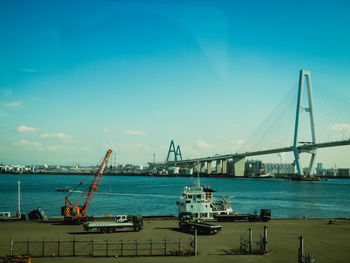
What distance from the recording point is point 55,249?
23016 mm

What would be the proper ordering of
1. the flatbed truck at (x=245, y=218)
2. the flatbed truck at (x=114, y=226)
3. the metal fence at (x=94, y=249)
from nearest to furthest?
the metal fence at (x=94, y=249) → the flatbed truck at (x=114, y=226) → the flatbed truck at (x=245, y=218)

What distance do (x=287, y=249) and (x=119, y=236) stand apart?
12.4 metres

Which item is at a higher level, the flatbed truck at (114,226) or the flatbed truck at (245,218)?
the flatbed truck at (114,226)

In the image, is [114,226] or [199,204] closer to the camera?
[114,226]

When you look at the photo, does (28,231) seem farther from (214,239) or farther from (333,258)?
(333,258)

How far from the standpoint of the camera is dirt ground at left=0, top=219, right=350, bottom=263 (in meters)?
21.2

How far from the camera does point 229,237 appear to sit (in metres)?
28.1

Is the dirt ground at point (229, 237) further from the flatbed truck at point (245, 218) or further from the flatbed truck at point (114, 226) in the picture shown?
the flatbed truck at point (245, 218)

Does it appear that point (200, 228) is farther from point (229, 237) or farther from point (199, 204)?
point (199, 204)

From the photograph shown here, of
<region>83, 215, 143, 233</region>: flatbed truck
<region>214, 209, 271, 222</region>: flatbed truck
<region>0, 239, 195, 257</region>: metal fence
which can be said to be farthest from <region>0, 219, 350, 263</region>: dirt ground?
<region>214, 209, 271, 222</region>: flatbed truck

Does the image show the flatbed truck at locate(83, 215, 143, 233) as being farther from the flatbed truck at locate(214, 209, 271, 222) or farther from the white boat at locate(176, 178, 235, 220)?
the white boat at locate(176, 178, 235, 220)

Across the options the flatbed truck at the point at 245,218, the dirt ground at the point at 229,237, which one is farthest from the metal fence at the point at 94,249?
Result: the flatbed truck at the point at 245,218

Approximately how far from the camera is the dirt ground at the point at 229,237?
835 inches

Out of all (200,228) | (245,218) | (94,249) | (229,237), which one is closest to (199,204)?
(245,218)
